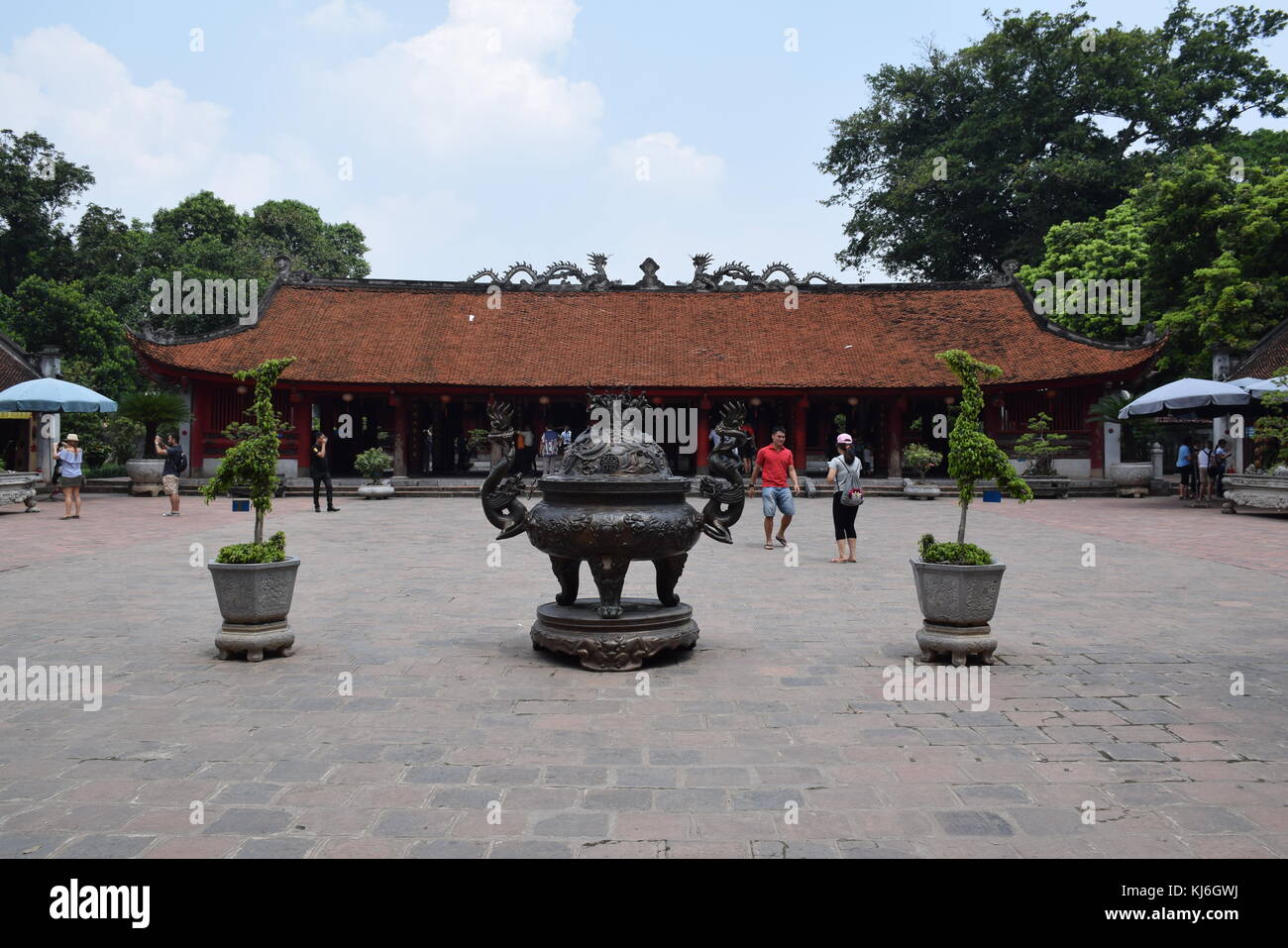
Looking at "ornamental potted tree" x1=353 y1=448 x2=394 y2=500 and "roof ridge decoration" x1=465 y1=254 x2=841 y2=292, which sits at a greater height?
"roof ridge decoration" x1=465 y1=254 x2=841 y2=292

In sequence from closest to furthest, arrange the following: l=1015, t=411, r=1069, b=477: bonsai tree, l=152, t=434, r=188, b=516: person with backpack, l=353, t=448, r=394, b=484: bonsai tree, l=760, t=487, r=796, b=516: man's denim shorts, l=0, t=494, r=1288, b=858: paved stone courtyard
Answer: l=0, t=494, r=1288, b=858: paved stone courtyard < l=760, t=487, r=796, b=516: man's denim shorts < l=152, t=434, r=188, b=516: person with backpack < l=353, t=448, r=394, b=484: bonsai tree < l=1015, t=411, r=1069, b=477: bonsai tree

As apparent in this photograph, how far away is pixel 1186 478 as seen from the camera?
21.2 m

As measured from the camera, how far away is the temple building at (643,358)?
82.6 feet

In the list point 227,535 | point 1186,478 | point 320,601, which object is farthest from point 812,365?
point 320,601

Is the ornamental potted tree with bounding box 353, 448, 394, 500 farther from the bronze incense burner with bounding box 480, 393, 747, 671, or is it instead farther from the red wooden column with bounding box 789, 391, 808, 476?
the bronze incense burner with bounding box 480, 393, 747, 671

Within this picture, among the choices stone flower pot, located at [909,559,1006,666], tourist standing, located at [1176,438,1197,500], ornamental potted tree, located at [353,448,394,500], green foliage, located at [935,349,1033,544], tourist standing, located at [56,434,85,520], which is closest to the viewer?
stone flower pot, located at [909,559,1006,666]

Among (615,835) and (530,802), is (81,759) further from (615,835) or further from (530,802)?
(615,835)

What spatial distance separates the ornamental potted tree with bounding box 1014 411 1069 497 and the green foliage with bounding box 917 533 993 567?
1902 cm

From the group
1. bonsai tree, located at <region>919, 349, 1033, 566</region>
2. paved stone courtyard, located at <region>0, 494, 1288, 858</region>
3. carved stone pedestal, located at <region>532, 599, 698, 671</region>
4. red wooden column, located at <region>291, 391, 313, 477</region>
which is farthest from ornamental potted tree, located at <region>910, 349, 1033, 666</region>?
red wooden column, located at <region>291, 391, 313, 477</region>

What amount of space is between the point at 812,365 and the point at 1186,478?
9.92 m

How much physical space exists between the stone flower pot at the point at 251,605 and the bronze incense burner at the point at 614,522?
1.53 m

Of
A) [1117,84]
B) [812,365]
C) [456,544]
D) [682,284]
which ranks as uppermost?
[1117,84]

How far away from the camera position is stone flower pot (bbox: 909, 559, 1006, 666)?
A: 18.2ft

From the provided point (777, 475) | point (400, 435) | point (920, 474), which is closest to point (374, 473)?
point (400, 435)
